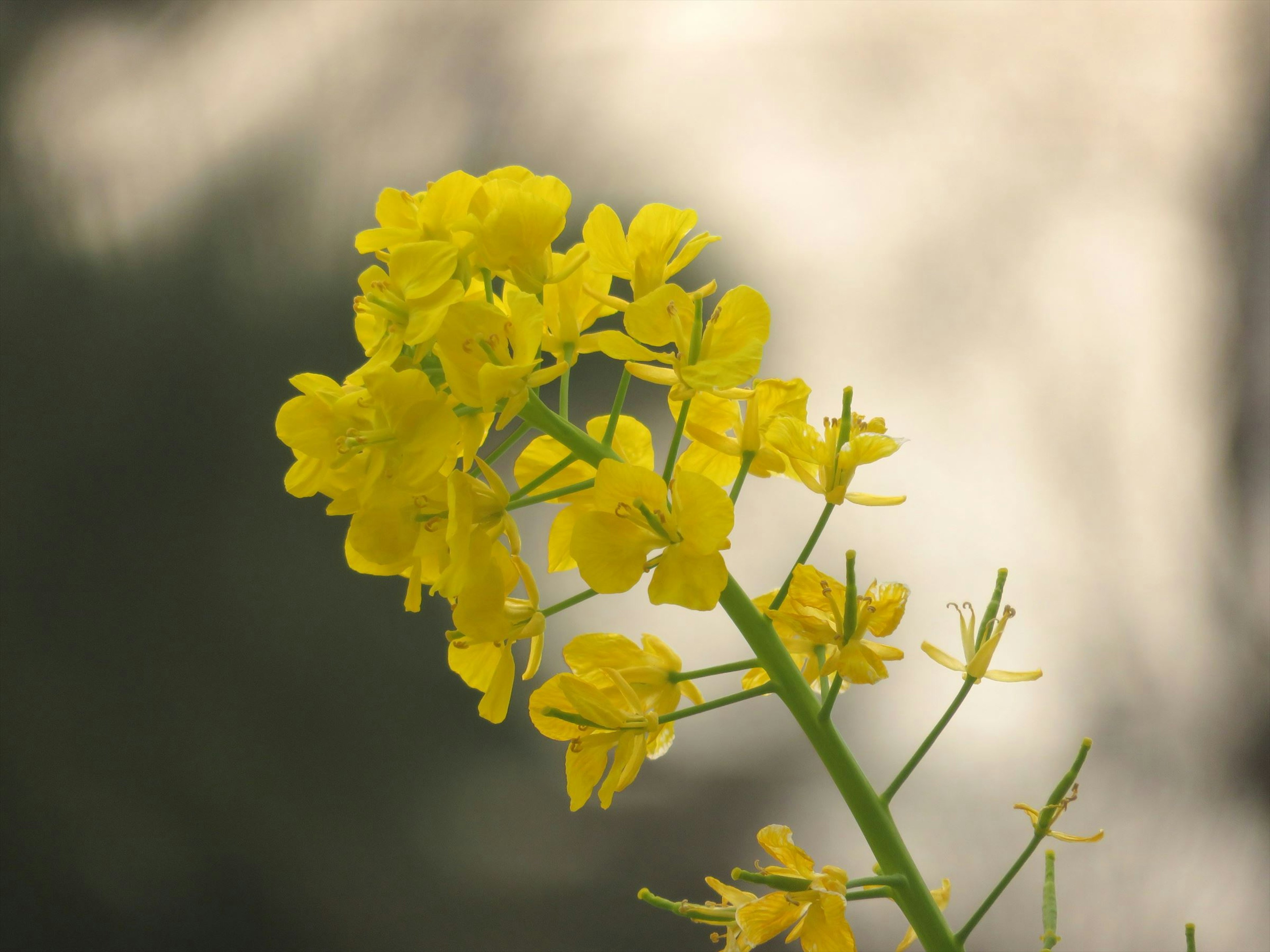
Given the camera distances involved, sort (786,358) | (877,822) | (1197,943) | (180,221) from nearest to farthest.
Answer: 1. (877,822)
2. (1197,943)
3. (786,358)
4. (180,221)

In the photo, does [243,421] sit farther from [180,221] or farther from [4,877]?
[4,877]

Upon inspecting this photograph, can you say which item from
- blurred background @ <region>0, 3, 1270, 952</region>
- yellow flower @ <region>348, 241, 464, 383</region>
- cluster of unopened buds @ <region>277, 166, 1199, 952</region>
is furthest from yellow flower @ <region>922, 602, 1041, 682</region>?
blurred background @ <region>0, 3, 1270, 952</region>

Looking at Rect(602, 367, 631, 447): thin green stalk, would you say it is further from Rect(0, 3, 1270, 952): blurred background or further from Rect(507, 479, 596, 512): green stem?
Rect(0, 3, 1270, 952): blurred background

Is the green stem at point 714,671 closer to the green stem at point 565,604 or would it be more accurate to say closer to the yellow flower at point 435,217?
the green stem at point 565,604

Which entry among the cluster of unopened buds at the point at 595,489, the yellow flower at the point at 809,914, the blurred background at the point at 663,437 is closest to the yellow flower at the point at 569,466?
the cluster of unopened buds at the point at 595,489

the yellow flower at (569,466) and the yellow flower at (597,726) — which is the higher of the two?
the yellow flower at (569,466)

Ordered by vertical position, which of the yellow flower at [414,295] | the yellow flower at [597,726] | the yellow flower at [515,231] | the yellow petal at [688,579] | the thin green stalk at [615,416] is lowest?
the yellow flower at [597,726]

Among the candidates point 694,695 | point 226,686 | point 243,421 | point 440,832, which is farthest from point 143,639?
point 694,695

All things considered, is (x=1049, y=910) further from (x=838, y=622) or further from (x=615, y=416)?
(x=615, y=416)
